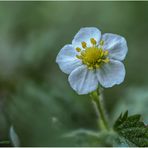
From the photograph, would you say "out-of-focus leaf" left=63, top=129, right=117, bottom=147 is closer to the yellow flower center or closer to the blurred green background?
the blurred green background

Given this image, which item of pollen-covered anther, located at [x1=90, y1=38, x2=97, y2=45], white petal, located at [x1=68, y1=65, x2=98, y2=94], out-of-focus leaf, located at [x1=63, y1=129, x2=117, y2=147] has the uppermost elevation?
pollen-covered anther, located at [x1=90, y1=38, x2=97, y2=45]

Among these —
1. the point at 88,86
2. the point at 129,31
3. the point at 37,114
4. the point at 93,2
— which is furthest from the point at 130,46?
the point at 88,86

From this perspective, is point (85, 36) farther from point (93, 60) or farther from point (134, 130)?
point (134, 130)

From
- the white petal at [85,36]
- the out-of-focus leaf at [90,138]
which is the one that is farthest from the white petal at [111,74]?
the out-of-focus leaf at [90,138]

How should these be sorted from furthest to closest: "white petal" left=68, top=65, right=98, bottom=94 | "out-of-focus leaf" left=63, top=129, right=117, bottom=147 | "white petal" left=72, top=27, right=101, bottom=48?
"out-of-focus leaf" left=63, top=129, right=117, bottom=147, "white petal" left=72, top=27, right=101, bottom=48, "white petal" left=68, top=65, right=98, bottom=94

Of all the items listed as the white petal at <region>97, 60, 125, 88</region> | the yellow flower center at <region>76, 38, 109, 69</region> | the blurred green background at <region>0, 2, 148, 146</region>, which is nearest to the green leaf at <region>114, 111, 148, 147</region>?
the white petal at <region>97, 60, 125, 88</region>

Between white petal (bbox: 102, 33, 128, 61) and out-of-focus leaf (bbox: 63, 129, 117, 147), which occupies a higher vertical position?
white petal (bbox: 102, 33, 128, 61)

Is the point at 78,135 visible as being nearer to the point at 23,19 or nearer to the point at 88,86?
the point at 88,86
